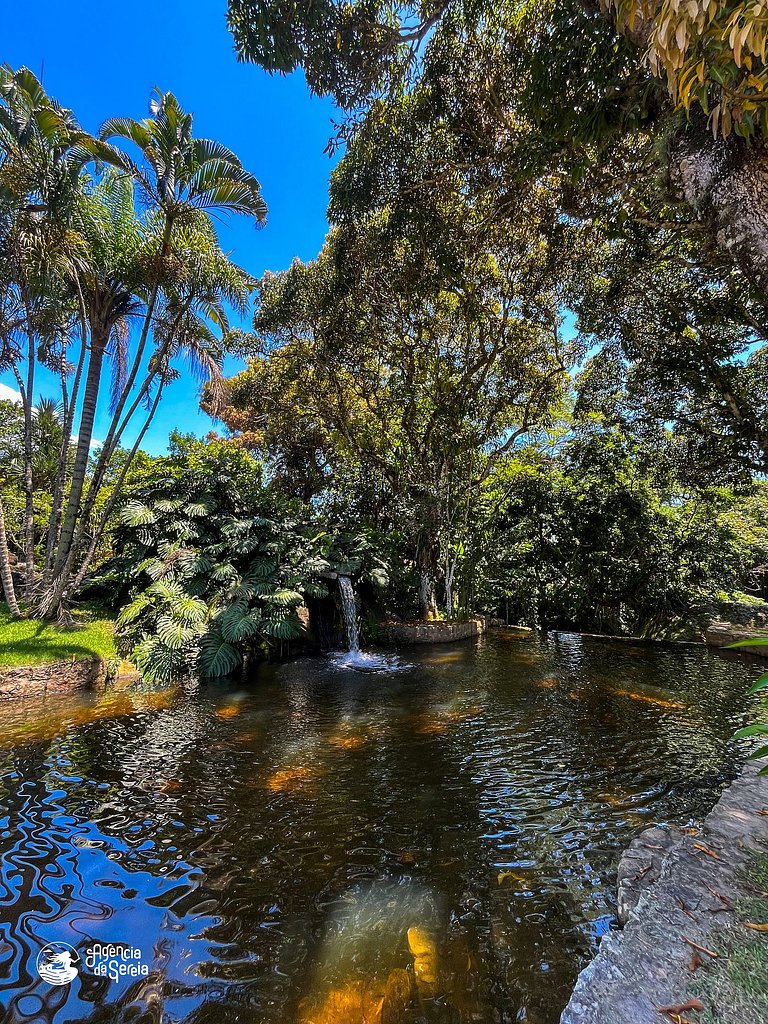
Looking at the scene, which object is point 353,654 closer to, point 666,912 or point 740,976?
point 666,912

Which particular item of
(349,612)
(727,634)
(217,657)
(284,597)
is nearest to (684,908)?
(217,657)

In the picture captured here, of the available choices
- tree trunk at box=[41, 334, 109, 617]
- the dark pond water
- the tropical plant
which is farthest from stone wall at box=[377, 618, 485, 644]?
tree trunk at box=[41, 334, 109, 617]

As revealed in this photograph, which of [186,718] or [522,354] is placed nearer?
[186,718]

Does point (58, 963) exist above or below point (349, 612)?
below

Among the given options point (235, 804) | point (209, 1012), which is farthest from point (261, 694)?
point (209, 1012)

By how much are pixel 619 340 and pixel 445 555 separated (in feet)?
22.1

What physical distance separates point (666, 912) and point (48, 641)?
31.2 ft

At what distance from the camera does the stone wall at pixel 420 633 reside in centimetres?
1155

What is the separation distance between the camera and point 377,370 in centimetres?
1305

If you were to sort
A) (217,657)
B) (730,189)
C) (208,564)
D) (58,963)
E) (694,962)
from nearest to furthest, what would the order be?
1. (694,962)
2. (58,963)
3. (730,189)
4. (217,657)
5. (208,564)

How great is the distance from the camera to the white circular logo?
2.15 metres

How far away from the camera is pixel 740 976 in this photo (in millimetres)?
1513

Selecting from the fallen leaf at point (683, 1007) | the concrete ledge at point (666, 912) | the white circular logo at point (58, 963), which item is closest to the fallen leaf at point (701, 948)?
the concrete ledge at point (666, 912)

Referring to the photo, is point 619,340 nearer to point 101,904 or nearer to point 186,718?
point 186,718
